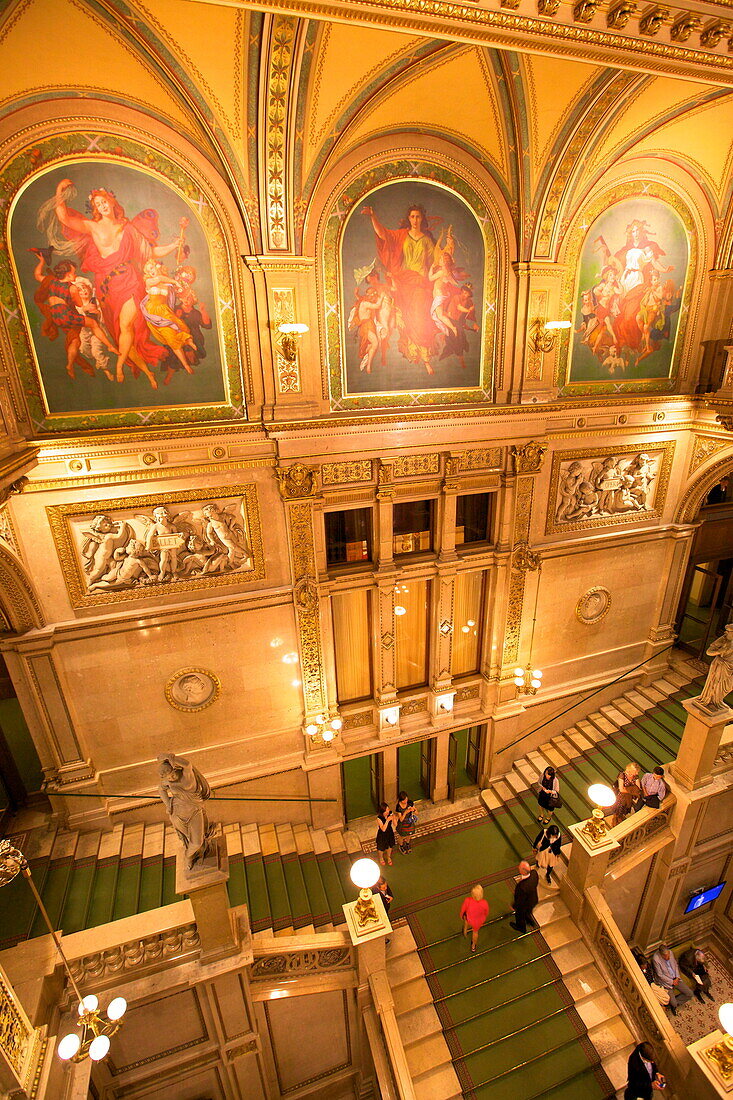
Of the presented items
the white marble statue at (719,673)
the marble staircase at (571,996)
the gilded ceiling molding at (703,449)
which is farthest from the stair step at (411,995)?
the gilded ceiling molding at (703,449)

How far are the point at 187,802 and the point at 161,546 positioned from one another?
12.3ft

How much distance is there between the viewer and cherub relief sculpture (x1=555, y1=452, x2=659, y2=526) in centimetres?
1104

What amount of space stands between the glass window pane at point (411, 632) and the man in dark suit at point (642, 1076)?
6.14 metres

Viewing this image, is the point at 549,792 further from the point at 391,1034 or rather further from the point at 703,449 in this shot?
the point at 703,449

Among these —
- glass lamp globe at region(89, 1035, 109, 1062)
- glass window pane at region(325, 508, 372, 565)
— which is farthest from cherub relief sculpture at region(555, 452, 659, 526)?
glass lamp globe at region(89, 1035, 109, 1062)

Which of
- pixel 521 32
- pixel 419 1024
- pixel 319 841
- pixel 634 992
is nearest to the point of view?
pixel 521 32

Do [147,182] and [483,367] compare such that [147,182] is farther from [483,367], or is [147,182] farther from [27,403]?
[483,367]

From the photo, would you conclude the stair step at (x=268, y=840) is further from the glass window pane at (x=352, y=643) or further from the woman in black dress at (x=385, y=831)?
the glass window pane at (x=352, y=643)

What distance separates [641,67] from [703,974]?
14.3 metres

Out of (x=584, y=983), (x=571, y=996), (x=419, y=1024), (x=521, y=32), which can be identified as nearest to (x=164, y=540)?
(x=521, y=32)

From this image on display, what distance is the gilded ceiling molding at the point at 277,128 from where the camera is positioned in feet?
20.6

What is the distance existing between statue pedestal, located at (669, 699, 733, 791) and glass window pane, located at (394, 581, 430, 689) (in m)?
4.68

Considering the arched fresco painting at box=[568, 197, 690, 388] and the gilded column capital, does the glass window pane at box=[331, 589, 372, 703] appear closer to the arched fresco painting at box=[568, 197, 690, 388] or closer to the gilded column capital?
the gilded column capital

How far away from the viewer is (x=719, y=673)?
9.30 m
